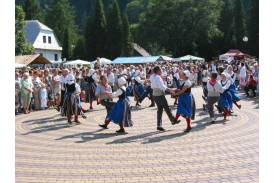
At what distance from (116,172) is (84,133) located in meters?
4.71

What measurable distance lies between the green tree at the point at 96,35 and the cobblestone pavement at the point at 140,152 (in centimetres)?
6180

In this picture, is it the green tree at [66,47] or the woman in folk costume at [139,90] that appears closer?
the woman in folk costume at [139,90]

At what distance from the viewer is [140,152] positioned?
10.1 meters

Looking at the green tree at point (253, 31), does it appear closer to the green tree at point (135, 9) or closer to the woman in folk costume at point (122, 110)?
the green tree at point (135, 9)

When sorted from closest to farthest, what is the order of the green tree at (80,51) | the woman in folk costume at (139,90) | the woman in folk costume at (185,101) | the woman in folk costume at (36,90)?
the woman in folk costume at (185,101), the woman in folk costume at (139,90), the woman in folk costume at (36,90), the green tree at (80,51)

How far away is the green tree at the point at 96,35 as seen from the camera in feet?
252

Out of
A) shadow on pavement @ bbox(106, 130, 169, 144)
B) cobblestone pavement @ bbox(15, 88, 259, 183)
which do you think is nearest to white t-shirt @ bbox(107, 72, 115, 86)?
cobblestone pavement @ bbox(15, 88, 259, 183)

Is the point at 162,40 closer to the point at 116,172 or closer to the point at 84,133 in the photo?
the point at 84,133

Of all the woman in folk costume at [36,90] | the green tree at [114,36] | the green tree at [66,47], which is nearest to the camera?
Result: the woman in folk costume at [36,90]

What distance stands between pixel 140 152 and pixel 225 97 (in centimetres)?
563

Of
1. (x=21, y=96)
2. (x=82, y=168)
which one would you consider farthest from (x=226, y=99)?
(x=21, y=96)

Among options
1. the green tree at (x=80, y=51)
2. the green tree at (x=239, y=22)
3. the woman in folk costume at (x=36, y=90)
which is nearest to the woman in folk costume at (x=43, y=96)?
the woman in folk costume at (x=36, y=90)

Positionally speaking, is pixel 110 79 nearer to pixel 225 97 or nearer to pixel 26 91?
pixel 26 91

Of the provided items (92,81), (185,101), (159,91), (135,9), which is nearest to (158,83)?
(159,91)
